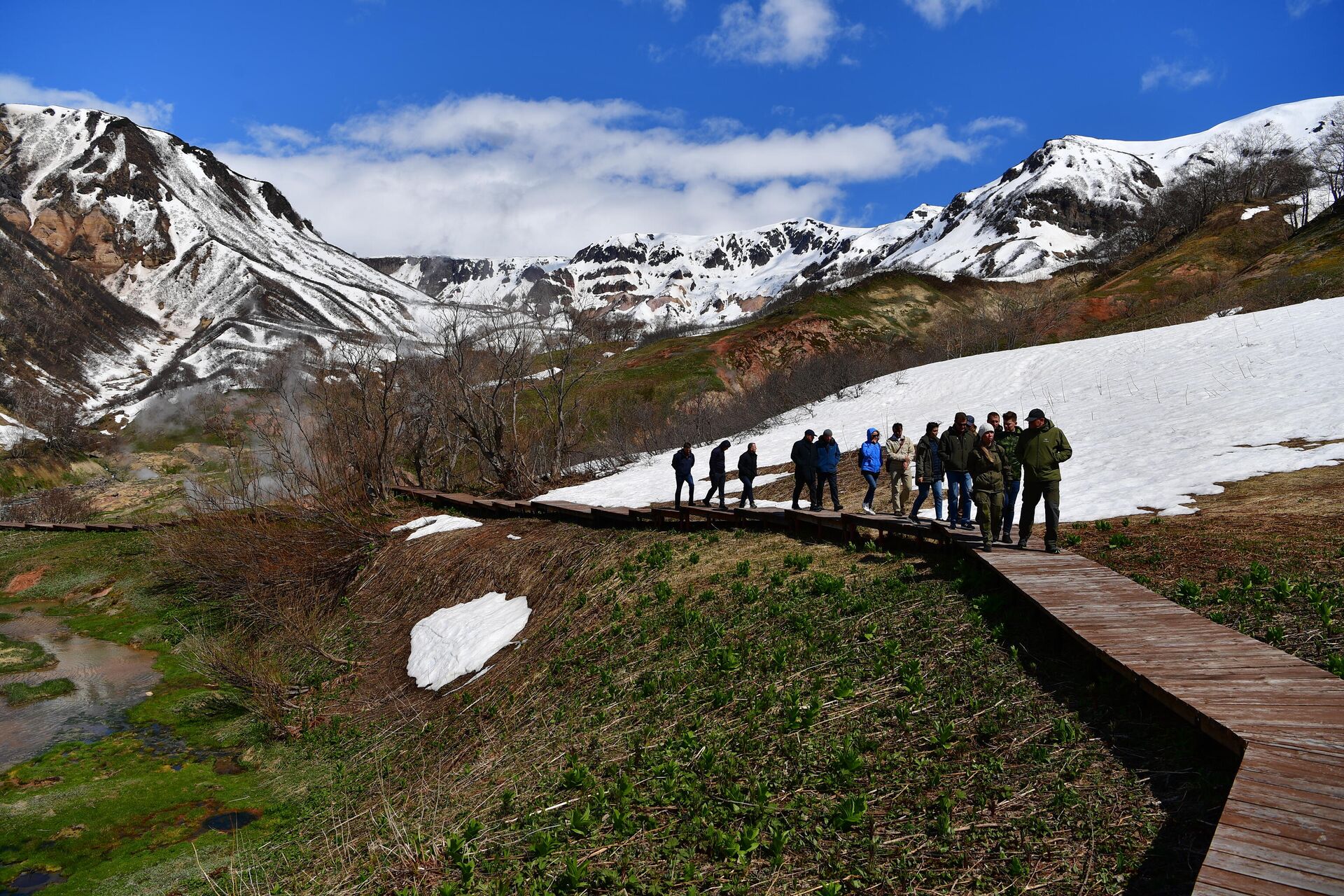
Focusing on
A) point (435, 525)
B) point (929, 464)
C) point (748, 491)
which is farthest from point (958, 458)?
point (435, 525)

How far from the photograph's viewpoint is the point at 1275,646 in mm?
6387

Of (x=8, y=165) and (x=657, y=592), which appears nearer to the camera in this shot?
(x=657, y=592)

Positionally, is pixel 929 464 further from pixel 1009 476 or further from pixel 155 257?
pixel 155 257

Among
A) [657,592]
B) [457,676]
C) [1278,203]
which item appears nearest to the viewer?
[657,592]

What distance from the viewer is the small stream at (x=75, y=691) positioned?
47.2 ft

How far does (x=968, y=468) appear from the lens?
35.7ft

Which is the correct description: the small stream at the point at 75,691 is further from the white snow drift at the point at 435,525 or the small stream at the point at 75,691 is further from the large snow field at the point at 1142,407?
the large snow field at the point at 1142,407

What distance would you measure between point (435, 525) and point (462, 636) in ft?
24.3

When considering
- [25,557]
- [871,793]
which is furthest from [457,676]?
[25,557]

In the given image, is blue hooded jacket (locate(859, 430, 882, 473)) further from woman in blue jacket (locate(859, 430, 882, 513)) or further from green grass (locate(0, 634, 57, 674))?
green grass (locate(0, 634, 57, 674))

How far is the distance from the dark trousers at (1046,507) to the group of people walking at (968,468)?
1cm

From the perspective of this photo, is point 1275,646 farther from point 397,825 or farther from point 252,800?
point 252,800

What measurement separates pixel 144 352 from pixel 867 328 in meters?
113

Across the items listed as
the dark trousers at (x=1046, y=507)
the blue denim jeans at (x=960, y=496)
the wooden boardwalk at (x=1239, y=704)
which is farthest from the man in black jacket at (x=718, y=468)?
the wooden boardwalk at (x=1239, y=704)
